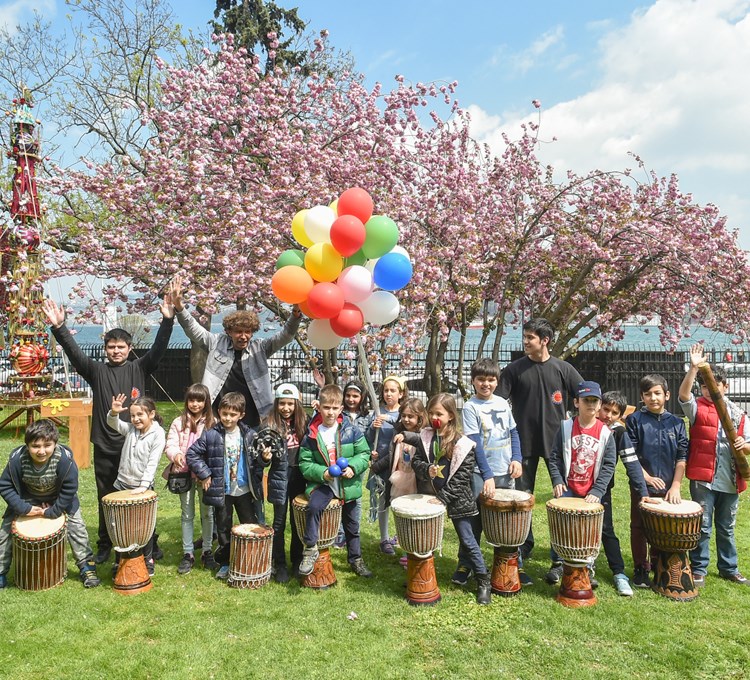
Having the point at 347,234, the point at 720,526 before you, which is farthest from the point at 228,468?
the point at 720,526

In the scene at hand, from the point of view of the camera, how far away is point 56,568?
4273 millimetres

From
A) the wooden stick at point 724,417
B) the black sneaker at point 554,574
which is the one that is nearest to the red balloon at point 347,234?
the wooden stick at point 724,417

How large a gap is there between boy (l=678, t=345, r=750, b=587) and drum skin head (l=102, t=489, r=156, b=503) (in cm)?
384

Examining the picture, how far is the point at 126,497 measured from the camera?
426 centimetres

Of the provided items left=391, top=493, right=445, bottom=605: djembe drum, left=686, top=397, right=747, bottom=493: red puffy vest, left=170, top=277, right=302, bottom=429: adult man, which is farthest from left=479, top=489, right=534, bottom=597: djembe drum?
left=170, top=277, right=302, bottom=429: adult man

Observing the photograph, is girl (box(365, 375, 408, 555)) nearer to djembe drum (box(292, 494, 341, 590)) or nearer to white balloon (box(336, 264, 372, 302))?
djembe drum (box(292, 494, 341, 590))

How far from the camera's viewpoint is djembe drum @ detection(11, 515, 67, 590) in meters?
4.11

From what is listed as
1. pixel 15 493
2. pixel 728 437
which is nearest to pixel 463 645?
pixel 728 437

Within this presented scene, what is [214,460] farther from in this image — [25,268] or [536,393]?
[25,268]

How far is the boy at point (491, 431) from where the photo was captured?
Answer: 4340mm

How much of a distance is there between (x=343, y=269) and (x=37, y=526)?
2.80 meters

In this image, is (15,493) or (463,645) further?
(15,493)

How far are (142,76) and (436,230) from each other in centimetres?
979

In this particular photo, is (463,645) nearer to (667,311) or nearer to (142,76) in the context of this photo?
(667,311)
